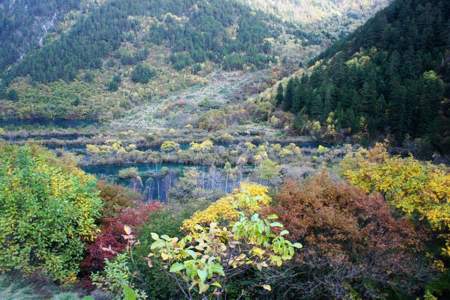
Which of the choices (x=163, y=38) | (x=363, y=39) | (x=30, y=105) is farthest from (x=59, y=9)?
(x=363, y=39)

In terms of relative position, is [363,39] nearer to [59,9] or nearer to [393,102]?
[393,102]

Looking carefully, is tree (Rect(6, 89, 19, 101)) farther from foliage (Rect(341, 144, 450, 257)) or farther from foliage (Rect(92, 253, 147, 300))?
foliage (Rect(92, 253, 147, 300))

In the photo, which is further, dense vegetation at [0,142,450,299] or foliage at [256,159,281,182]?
foliage at [256,159,281,182]

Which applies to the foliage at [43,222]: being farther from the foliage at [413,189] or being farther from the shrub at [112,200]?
the foliage at [413,189]

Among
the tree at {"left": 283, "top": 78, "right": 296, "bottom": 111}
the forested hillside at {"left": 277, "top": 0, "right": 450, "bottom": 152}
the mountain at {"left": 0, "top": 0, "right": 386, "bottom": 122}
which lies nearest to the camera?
the forested hillside at {"left": 277, "top": 0, "right": 450, "bottom": 152}

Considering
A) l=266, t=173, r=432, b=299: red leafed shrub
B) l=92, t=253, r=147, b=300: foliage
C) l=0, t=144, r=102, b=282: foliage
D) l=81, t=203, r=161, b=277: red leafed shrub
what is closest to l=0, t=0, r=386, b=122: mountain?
l=81, t=203, r=161, b=277: red leafed shrub

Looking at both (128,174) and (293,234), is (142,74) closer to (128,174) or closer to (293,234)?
(128,174)

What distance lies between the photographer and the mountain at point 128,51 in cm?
12406

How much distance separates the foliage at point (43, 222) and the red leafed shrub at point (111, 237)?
0.36 metres

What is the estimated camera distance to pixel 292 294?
11.5 metres

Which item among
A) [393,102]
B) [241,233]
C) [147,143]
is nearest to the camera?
[241,233]

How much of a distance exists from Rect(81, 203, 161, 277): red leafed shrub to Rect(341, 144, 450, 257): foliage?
828 centimetres

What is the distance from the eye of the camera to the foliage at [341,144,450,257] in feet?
42.1

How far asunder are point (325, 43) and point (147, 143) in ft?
357
